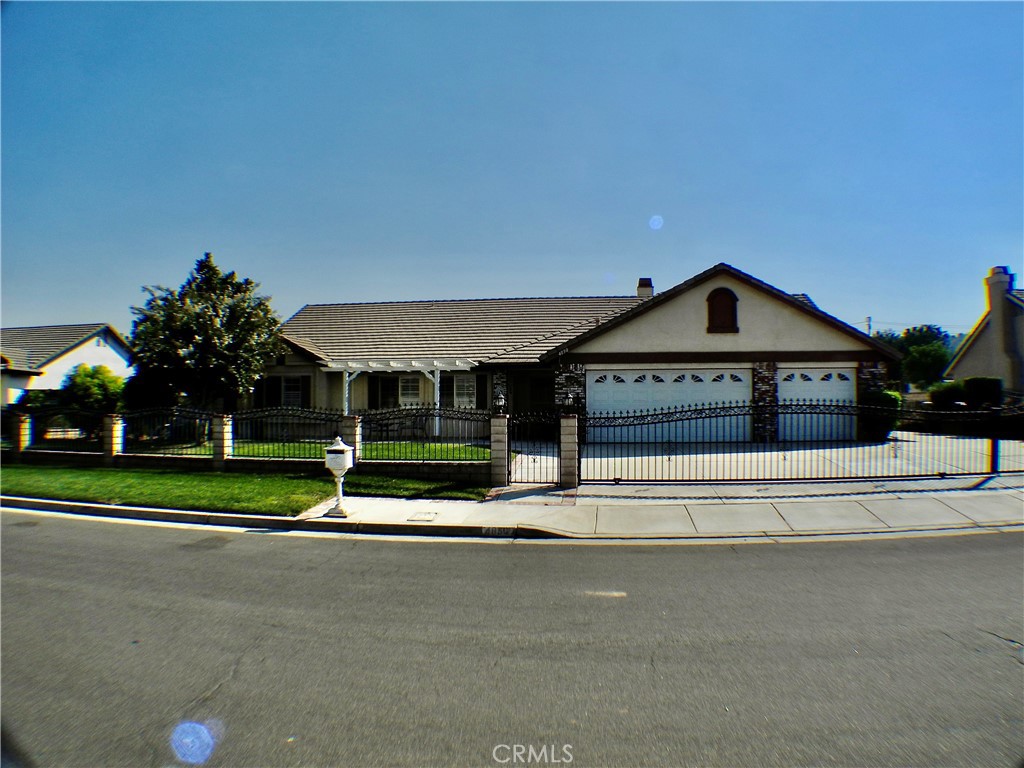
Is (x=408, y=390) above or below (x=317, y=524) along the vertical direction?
above

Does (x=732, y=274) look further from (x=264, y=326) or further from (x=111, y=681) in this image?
(x=111, y=681)

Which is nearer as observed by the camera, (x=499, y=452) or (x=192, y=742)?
(x=192, y=742)

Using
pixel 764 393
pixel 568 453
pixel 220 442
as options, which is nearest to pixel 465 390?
pixel 220 442

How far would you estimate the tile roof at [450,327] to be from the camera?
24.5 m

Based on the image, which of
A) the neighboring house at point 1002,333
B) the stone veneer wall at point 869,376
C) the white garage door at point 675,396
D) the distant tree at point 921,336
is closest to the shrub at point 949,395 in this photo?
the neighboring house at point 1002,333

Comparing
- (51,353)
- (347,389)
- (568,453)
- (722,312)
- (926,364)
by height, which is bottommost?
(568,453)

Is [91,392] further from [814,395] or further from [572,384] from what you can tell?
[814,395]

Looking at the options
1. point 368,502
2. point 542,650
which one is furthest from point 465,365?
point 542,650

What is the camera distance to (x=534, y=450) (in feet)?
62.8

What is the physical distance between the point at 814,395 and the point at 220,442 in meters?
18.9

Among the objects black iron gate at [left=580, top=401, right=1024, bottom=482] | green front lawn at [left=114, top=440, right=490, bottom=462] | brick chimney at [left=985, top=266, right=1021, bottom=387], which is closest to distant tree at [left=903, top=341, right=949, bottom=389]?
brick chimney at [left=985, top=266, right=1021, bottom=387]

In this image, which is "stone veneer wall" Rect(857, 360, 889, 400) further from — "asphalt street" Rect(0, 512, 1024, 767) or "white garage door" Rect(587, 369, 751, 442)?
"asphalt street" Rect(0, 512, 1024, 767)

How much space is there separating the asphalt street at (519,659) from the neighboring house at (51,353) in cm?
2854

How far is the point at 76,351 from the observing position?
33.1 metres
